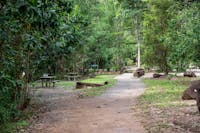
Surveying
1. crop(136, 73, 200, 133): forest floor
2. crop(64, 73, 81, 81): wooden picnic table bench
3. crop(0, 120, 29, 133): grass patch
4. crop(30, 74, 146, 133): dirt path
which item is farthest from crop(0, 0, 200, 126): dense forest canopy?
crop(136, 73, 200, 133): forest floor

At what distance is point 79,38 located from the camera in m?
11.6

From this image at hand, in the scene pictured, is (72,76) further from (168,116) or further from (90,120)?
(168,116)

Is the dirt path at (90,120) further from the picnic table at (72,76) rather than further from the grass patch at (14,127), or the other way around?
the picnic table at (72,76)

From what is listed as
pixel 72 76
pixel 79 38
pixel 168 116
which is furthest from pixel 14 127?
pixel 72 76

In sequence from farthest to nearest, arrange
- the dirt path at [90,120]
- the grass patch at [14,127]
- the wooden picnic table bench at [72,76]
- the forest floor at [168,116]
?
the wooden picnic table bench at [72,76] → the grass patch at [14,127] → the dirt path at [90,120] → the forest floor at [168,116]

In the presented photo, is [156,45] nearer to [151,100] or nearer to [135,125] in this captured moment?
[151,100]

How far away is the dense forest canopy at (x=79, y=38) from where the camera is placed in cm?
581

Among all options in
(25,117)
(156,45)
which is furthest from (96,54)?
(25,117)

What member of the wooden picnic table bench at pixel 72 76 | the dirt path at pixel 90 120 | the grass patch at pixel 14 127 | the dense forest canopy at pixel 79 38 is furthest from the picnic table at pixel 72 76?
the grass patch at pixel 14 127

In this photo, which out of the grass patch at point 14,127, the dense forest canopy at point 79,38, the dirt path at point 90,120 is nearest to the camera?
the dense forest canopy at point 79,38

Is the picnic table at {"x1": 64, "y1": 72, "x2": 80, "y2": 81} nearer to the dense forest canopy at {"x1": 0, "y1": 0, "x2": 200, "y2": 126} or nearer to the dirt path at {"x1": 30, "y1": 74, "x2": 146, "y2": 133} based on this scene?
the dense forest canopy at {"x1": 0, "y1": 0, "x2": 200, "y2": 126}

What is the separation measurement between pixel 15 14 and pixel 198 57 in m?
12.9

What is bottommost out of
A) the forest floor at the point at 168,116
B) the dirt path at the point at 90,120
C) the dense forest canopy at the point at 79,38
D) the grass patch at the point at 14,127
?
the grass patch at the point at 14,127

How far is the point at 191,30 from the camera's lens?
616 inches
